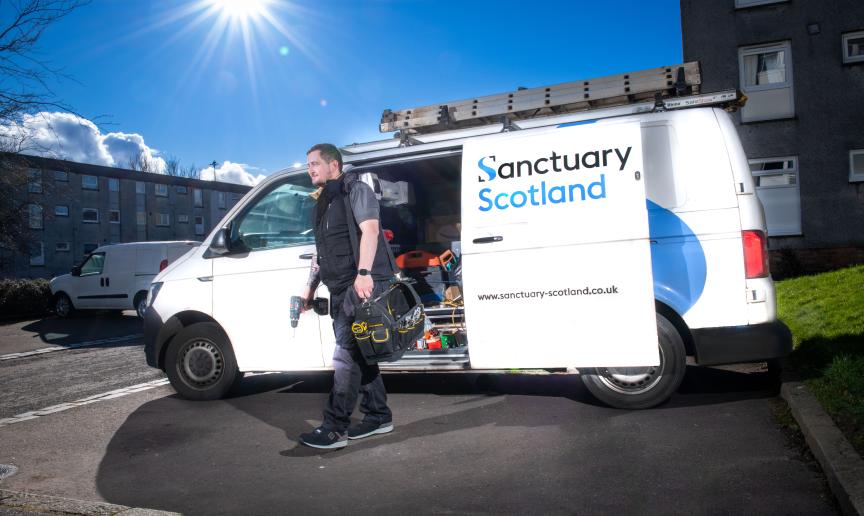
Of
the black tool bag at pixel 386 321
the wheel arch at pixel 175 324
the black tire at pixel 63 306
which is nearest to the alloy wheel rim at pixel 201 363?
the wheel arch at pixel 175 324

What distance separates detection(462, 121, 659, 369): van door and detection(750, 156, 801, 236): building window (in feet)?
48.3

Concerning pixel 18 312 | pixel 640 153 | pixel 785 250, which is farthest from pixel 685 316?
pixel 18 312

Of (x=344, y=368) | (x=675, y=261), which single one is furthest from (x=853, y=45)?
(x=344, y=368)

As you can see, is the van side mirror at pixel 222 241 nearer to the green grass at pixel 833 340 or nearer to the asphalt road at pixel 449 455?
the asphalt road at pixel 449 455

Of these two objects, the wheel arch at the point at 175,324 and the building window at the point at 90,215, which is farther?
the building window at the point at 90,215

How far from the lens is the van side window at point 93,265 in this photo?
18328mm

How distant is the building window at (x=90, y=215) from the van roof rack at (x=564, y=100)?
55.1 metres

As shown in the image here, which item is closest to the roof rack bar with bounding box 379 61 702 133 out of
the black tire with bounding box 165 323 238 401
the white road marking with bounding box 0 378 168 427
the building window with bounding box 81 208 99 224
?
the black tire with bounding box 165 323 238 401

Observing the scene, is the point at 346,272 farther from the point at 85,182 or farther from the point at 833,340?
the point at 85,182

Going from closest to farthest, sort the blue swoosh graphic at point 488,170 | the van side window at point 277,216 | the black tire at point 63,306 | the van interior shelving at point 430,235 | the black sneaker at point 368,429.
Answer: the black sneaker at point 368,429 < the blue swoosh graphic at point 488,170 < the van interior shelving at point 430,235 < the van side window at point 277,216 < the black tire at point 63,306

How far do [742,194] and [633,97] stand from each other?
130 cm

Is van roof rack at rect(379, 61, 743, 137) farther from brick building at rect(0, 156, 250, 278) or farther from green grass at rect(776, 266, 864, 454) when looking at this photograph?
brick building at rect(0, 156, 250, 278)

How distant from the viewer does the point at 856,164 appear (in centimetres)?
1764

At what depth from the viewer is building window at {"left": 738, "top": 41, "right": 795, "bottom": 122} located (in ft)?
59.4
